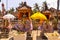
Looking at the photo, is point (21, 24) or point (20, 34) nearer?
point (20, 34)

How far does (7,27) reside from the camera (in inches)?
476

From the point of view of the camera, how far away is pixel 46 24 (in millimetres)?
9578

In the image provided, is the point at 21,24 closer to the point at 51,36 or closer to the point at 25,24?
the point at 25,24

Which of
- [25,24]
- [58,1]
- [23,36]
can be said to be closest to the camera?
[23,36]

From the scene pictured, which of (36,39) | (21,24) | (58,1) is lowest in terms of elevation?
(36,39)

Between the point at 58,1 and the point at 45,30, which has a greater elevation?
the point at 58,1

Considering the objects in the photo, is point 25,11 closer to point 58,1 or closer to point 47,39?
point 58,1

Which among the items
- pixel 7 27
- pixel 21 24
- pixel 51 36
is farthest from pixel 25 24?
pixel 7 27

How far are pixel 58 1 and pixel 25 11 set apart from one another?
16.4 feet

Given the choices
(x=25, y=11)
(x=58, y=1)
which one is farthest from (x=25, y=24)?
(x=58, y=1)

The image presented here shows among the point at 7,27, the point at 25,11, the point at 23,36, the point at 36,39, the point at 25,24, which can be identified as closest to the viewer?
the point at 23,36

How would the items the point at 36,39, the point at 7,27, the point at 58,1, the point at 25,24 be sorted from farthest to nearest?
the point at 58,1
the point at 7,27
the point at 25,24
the point at 36,39

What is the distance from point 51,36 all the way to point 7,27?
15.8 feet

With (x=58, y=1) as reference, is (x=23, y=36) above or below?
below
